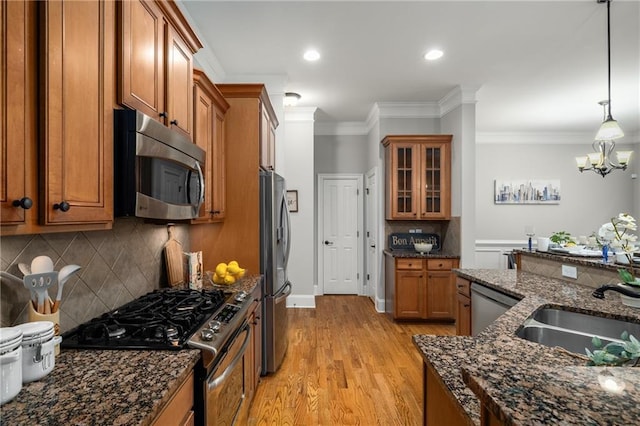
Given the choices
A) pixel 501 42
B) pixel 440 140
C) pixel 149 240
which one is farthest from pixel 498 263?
pixel 149 240

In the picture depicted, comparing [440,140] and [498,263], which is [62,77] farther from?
[498,263]

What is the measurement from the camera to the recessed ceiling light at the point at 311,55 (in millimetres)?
3225

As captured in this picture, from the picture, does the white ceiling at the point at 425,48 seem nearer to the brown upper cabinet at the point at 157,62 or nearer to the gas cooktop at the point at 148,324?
the brown upper cabinet at the point at 157,62

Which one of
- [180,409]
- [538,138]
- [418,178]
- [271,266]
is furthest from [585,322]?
[538,138]

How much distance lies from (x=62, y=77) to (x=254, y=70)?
9.89 ft

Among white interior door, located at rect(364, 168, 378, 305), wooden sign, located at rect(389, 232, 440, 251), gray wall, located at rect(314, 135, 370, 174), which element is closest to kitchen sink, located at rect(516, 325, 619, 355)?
wooden sign, located at rect(389, 232, 440, 251)

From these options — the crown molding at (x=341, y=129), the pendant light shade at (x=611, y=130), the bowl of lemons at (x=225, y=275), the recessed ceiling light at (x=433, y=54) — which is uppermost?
the recessed ceiling light at (x=433, y=54)

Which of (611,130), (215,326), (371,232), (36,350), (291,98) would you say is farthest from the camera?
(371,232)

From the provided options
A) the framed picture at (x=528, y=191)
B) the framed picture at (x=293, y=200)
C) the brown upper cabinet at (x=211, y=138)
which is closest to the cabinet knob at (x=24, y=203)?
the brown upper cabinet at (x=211, y=138)

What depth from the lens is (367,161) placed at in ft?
18.3

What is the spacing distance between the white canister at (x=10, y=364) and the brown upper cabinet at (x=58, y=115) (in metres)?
0.27

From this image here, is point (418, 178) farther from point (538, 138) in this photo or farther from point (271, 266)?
point (538, 138)

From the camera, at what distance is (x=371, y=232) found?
5.39 metres

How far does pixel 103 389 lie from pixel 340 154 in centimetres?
512
